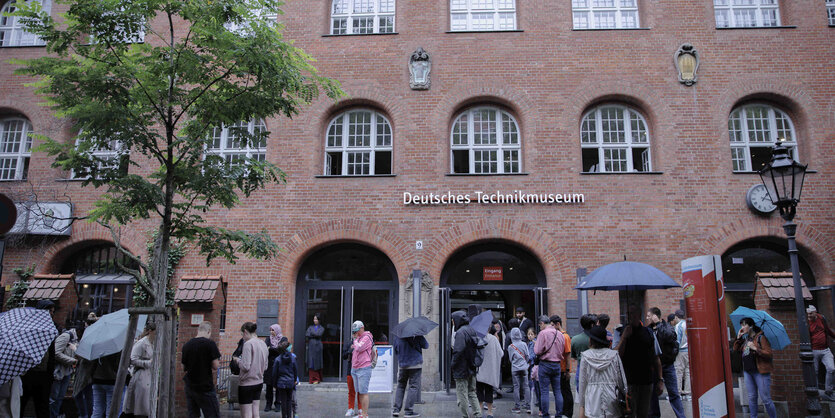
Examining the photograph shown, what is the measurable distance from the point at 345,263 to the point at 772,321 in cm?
955

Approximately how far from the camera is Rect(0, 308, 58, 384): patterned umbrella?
5762mm

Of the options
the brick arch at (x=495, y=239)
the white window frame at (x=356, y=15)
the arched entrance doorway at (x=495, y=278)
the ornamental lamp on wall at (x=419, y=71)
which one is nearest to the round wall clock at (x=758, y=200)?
the brick arch at (x=495, y=239)

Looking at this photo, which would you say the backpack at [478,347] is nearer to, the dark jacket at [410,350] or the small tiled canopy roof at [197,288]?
the dark jacket at [410,350]

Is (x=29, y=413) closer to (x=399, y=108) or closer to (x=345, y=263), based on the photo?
(x=345, y=263)

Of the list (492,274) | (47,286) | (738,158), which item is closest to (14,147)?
(47,286)

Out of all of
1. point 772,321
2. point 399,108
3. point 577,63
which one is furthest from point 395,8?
point 772,321

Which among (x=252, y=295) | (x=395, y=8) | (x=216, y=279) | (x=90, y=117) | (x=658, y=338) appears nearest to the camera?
(x=90, y=117)

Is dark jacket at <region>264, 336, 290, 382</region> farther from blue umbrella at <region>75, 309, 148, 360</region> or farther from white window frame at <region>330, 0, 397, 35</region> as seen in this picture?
white window frame at <region>330, 0, 397, 35</region>

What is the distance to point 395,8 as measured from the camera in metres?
16.4

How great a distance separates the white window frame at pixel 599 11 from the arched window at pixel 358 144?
6.00 meters

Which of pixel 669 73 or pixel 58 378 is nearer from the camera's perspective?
pixel 58 378

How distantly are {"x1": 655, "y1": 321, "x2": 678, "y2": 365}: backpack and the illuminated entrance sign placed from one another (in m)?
5.48

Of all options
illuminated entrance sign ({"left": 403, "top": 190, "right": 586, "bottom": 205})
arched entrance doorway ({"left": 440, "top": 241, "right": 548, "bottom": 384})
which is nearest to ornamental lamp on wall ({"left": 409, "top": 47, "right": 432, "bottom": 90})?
illuminated entrance sign ({"left": 403, "top": 190, "right": 586, "bottom": 205})

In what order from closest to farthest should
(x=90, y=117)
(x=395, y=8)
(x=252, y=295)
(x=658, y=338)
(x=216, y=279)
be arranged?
(x=90, y=117) < (x=658, y=338) < (x=216, y=279) < (x=252, y=295) < (x=395, y=8)
